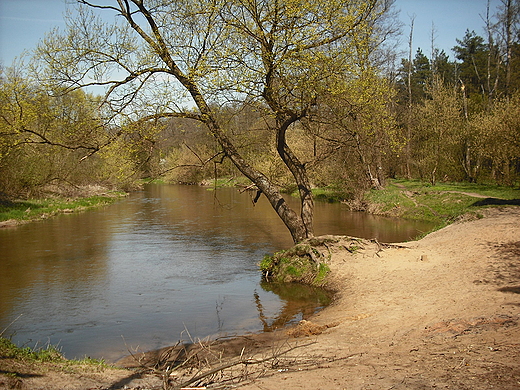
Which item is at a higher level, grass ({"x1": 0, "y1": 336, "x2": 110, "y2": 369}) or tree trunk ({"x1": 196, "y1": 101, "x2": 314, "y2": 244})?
tree trunk ({"x1": 196, "y1": 101, "x2": 314, "y2": 244})

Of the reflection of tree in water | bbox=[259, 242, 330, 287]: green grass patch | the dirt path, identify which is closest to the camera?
the dirt path

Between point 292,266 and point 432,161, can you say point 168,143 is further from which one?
point 432,161

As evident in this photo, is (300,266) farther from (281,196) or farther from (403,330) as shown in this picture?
(403,330)

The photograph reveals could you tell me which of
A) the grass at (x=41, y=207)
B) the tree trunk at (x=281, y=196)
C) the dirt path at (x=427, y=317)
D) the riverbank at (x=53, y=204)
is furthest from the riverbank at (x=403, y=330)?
the grass at (x=41, y=207)

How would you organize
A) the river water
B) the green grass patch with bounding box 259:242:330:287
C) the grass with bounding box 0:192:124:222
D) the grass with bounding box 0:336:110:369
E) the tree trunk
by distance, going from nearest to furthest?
the grass with bounding box 0:336:110:369 < the river water < the green grass patch with bounding box 259:242:330:287 < the tree trunk < the grass with bounding box 0:192:124:222

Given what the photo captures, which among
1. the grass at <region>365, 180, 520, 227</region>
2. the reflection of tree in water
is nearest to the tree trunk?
the reflection of tree in water

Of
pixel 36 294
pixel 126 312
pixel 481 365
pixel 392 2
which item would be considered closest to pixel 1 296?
pixel 36 294

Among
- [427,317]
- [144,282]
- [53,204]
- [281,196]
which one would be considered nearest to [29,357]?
[427,317]

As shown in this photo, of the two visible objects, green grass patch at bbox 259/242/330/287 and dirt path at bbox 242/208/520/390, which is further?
green grass patch at bbox 259/242/330/287

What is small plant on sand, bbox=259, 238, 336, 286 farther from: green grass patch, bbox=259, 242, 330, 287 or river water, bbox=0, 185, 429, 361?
river water, bbox=0, 185, 429, 361

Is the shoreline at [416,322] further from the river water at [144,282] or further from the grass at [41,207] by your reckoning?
the grass at [41,207]

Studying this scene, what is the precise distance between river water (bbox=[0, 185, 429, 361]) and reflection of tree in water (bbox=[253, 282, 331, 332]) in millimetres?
26

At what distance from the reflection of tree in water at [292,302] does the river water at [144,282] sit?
26mm

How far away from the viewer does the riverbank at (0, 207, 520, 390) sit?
4863mm
